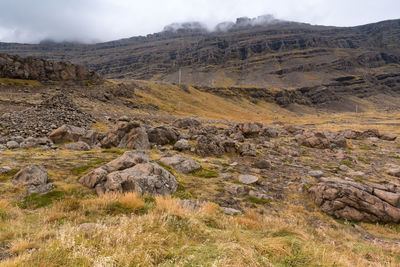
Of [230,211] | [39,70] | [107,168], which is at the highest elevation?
[39,70]

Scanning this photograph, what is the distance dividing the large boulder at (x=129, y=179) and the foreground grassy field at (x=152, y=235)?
52cm

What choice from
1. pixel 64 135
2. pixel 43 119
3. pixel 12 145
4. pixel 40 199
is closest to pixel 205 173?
pixel 40 199

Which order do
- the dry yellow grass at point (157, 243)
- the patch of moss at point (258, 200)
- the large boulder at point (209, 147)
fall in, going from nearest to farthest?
the dry yellow grass at point (157, 243) < the patch of moss at point (258, 200) < the large boulder at point (209, 147)

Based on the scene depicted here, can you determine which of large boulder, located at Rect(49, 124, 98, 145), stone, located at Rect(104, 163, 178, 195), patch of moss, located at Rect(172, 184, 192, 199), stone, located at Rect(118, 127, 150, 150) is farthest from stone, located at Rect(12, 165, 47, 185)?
large boulder, located at Rect(49, 124, 98, 145)

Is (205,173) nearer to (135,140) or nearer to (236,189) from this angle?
(236,189)

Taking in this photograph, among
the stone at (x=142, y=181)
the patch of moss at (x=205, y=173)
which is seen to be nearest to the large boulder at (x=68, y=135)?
the patch of moss at (x=205, y=173)

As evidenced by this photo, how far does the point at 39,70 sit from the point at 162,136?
4812 centimetres

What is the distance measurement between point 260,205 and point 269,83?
182 metres

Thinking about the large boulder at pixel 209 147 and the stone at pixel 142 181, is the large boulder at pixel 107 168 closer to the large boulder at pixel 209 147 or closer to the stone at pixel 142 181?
the stone at pixel 142 181

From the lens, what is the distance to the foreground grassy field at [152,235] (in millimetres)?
3186

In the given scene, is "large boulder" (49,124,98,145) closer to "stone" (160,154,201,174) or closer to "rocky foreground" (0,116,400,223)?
"rocky foreground" (0,116,400,223)

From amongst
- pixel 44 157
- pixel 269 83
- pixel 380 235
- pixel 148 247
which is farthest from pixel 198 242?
pixel 269 83

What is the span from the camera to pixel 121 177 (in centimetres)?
743

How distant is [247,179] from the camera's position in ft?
39.1
